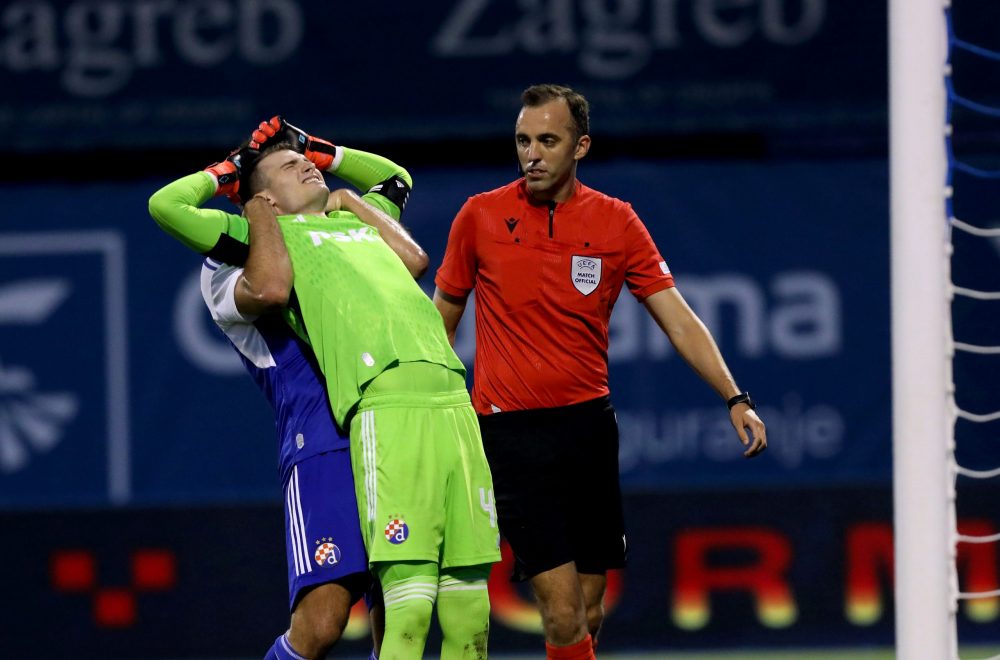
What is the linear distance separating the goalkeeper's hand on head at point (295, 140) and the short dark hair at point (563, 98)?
1.82ft

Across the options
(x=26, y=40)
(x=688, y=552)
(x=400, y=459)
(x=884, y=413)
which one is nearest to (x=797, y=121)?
(x=884, y=413)

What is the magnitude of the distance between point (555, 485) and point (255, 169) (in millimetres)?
1201

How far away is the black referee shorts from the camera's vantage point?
495 centimetres

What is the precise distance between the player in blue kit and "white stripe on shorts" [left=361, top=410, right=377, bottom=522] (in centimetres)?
10

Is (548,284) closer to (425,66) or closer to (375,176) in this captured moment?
(375,176)

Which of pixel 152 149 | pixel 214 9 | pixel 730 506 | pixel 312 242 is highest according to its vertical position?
pixel 214 9

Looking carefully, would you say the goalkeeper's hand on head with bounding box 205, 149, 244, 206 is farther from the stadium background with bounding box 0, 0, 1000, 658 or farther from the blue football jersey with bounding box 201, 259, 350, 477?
the stadium background with bounding box 0, 0, 1000, 658

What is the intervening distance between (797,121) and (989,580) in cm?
208

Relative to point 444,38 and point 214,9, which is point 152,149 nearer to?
point 214,9

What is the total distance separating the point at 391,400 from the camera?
168 inches

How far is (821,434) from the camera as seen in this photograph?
763 cm

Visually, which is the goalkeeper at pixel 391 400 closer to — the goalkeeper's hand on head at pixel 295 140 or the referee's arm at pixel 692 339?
the goalkeeper's hand on head at pixel 295 140

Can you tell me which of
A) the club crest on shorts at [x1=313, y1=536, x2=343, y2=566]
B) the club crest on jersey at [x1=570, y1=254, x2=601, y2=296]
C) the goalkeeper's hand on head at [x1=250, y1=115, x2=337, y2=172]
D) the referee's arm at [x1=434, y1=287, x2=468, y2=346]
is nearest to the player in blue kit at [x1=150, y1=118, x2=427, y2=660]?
A: the club crest on shorts at [x1=313, y1=536, x2=343, y2=566]

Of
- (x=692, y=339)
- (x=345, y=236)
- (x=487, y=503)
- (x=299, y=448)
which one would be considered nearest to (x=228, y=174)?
(x=345, y=236)
